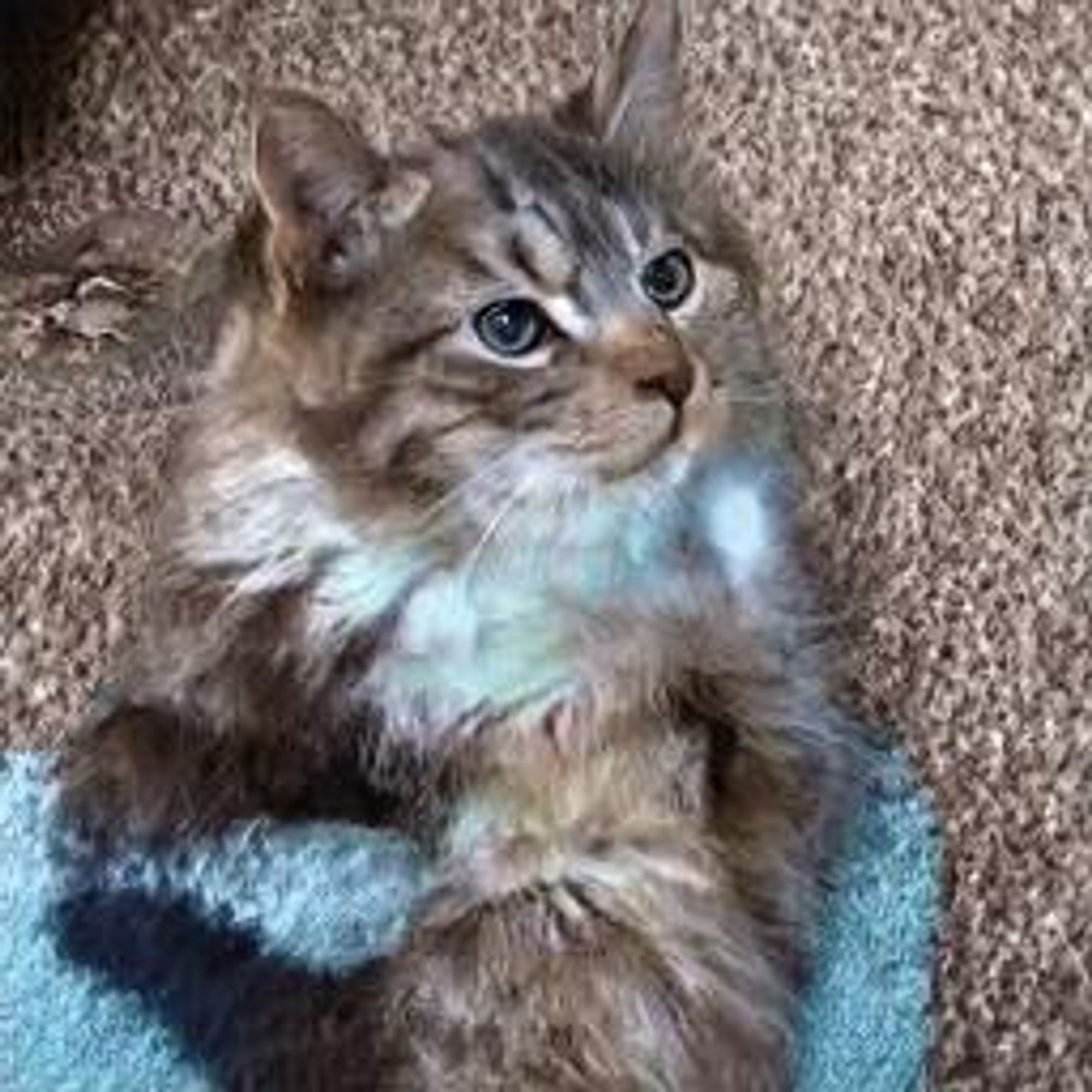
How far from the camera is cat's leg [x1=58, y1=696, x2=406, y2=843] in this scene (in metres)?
1.46

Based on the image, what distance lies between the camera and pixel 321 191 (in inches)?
52.1

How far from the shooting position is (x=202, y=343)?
5.09ft

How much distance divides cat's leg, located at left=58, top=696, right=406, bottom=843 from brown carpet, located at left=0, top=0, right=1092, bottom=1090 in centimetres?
14

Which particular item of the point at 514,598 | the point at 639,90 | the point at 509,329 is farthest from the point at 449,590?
the point at 639,90

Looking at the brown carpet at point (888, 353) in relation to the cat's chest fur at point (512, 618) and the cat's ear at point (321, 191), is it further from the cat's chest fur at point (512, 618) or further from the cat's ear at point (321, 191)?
the cat's ear at point (321, 191)

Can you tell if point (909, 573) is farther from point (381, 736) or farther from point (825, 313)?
point (381, 736)

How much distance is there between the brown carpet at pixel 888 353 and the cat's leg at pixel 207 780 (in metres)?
0.14

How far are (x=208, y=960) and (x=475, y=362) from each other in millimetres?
397

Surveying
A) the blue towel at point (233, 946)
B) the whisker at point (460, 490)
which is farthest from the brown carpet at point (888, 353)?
the whisker at point (460, 490)

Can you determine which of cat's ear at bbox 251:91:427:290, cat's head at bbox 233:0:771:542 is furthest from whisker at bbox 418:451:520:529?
cat's ear at bbox 251:91:427:290

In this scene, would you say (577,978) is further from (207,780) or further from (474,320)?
(474,320)

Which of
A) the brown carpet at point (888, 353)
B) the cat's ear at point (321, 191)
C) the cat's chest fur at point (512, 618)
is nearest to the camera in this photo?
the cat's ear at point (321, 191)

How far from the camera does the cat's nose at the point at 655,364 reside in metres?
1.31

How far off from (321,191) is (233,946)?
439 millimetres
